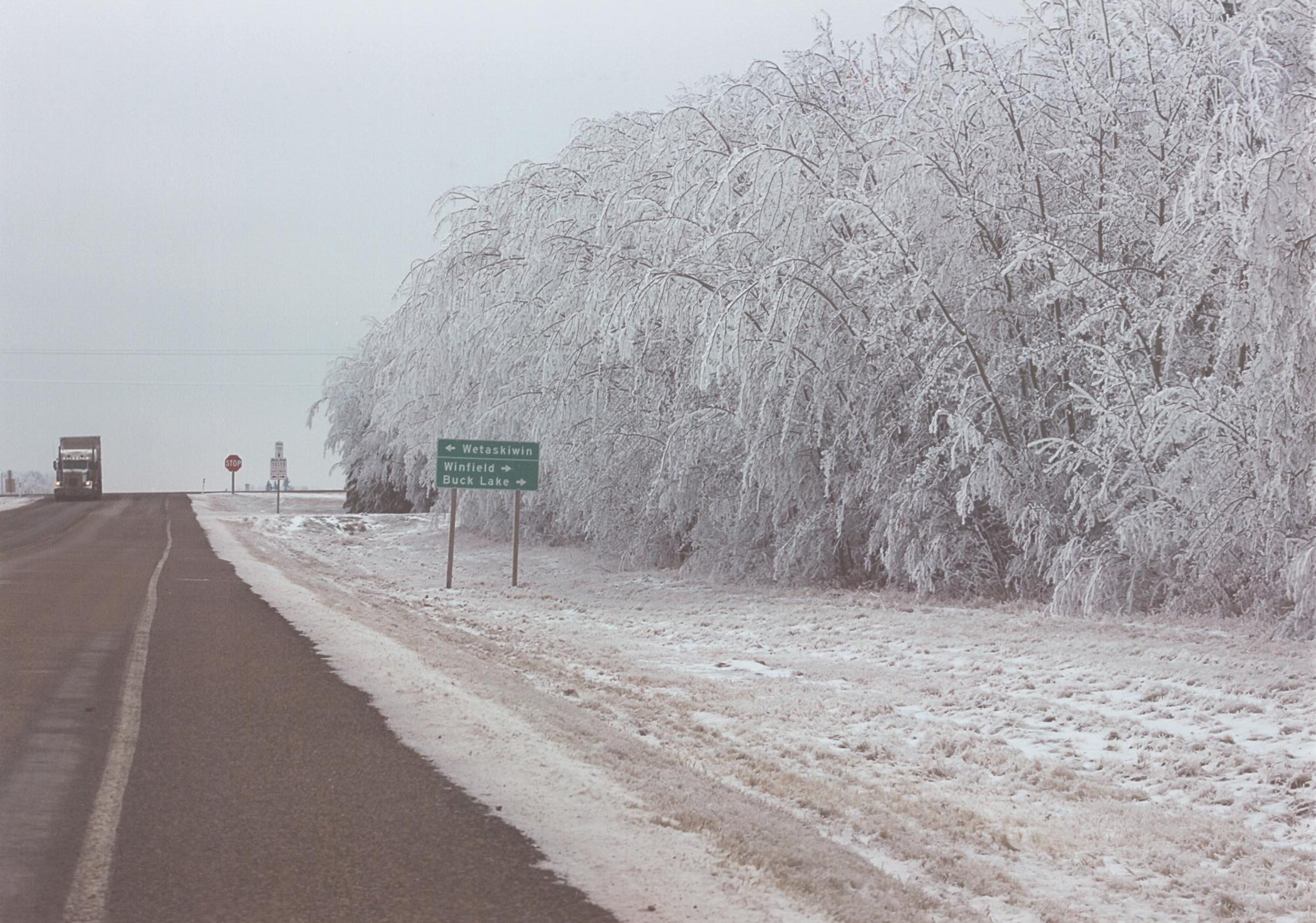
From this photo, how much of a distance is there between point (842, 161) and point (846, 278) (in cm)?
189

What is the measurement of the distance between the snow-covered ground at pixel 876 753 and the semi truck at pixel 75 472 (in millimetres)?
52267

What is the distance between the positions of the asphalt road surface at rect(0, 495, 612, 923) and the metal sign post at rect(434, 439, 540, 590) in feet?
31.9

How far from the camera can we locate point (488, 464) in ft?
70.5

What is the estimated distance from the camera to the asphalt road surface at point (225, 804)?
4477 millimetres

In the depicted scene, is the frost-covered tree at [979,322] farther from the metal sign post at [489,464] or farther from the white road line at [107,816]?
the white road line at [107,816]

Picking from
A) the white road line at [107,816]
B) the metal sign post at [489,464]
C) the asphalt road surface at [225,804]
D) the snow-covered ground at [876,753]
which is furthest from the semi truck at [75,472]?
the white road line at [107,816]

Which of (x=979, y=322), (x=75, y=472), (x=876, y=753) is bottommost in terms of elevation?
(x=876, y=753)

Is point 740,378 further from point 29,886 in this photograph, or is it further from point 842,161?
point 29,886

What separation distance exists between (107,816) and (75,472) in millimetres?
62942

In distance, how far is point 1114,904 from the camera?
5199 millimetres

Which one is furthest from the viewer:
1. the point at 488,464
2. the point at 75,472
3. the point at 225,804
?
the point at 75,472

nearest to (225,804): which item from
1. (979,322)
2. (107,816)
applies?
(107,816)

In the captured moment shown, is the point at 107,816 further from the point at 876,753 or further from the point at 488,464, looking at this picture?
the point at 488,464

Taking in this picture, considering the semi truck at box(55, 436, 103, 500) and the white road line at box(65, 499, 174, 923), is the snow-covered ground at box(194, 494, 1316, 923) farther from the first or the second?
the semi truck at box(55, 436, 103, 500)
